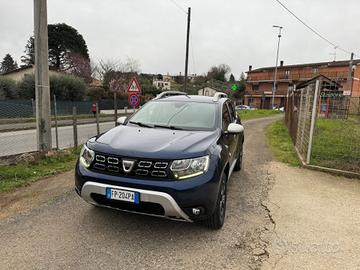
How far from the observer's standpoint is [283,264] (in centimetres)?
309

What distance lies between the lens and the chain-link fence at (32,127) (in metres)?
9.54

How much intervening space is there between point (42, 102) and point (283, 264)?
626 cm

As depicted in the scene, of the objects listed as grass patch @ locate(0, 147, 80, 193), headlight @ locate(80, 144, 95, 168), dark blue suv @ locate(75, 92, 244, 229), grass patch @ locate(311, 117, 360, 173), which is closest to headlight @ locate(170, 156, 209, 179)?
dark blue suv @ locate(75, 92, 244, 229)

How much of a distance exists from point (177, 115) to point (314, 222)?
8.25 feet

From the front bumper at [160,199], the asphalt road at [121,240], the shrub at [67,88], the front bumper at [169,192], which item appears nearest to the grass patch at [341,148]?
the asphalt road at [121,240]

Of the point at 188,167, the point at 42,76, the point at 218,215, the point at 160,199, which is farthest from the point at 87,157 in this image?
the point at 42,76

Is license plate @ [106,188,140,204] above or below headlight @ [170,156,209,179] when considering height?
below

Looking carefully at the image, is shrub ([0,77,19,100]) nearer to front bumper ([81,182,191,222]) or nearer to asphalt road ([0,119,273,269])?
asphalt road ([0,119,273,269])

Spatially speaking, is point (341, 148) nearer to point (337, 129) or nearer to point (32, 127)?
point (337, 129)

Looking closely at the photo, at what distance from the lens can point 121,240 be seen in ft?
11.2

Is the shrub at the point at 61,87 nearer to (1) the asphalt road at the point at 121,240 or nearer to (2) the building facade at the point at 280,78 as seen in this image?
(1) the asphalt road at the point at 121,240

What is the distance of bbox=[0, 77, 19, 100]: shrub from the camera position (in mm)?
25950

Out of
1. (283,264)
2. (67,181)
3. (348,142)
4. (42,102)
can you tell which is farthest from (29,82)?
(283,264)

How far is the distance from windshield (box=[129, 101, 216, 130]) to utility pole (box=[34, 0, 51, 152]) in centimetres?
330
